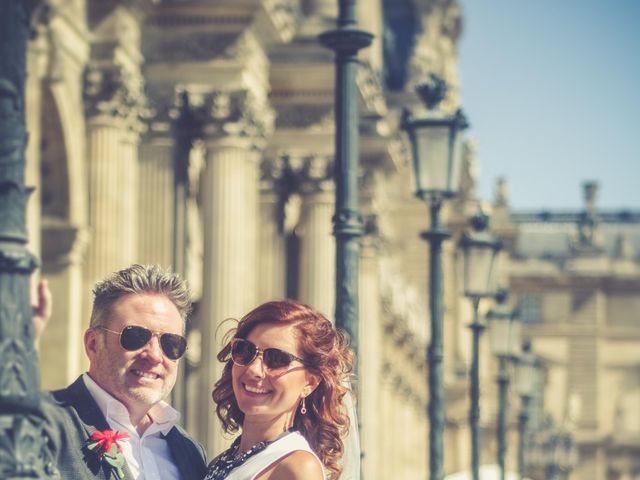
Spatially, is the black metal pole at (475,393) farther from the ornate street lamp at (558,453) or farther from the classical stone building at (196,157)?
the ornate street lamp at (558,453)

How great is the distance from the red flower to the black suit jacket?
1.6 inches

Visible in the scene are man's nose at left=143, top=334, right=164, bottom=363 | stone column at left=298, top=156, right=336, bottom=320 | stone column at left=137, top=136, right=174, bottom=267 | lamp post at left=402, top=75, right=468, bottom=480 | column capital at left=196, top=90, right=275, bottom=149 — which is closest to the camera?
man's nose at left=143, top=334, right=164, bottom=363

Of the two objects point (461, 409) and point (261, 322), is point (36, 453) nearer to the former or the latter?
point (261, 322)

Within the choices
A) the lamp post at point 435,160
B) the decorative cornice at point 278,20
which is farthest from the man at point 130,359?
the decorative cornice at point 278,20

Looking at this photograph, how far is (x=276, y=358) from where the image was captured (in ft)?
24.2

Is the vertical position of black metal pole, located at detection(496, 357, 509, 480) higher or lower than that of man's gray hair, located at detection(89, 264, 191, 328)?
lower

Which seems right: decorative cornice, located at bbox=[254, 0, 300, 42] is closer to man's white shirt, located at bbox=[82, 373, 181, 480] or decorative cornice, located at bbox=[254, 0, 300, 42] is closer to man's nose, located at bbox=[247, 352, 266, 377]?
man's white shirt, located at bbox=[82, 373, 181, 480]

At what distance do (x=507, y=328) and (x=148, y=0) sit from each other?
7405 mm

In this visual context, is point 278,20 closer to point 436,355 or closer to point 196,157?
point 196,157

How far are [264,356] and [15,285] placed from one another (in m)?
1.46

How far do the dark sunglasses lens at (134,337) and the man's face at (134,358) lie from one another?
2 cm

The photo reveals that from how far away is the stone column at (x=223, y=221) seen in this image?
29062 mm

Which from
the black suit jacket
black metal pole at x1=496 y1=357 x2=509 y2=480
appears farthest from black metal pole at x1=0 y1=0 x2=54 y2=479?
black metal pole at x1=496 y1=357 x2=509 y2=480

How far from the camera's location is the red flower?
7.14 metres
